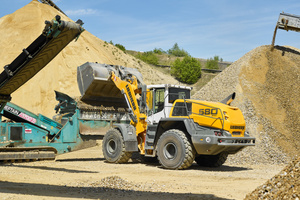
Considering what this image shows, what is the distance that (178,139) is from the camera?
12062 millimetres

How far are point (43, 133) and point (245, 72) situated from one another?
15.4 meters

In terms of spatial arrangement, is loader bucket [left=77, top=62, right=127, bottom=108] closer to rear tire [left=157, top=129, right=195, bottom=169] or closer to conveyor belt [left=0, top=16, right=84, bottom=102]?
rear tire [left=157, top=129, right=195, bottom=169]

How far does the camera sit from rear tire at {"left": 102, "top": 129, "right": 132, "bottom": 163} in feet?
44.2

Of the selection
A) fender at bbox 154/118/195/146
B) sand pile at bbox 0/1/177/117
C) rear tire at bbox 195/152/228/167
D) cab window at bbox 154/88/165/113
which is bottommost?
rear tire at bbox 195/152/228/167

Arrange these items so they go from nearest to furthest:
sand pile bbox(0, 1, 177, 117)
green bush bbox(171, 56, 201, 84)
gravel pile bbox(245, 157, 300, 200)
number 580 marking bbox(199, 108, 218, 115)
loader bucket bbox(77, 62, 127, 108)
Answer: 1. gravel pile bbox(245, 157, 300, 200)
2. number 580 marking bbox(199, 108, 218, 115)
3. loader bucket bbox(77, 62, 127, 108)
4. sand pile bbox(0, 1, 177, 117)
5. green bush bbox(171, 56, 201, 84)

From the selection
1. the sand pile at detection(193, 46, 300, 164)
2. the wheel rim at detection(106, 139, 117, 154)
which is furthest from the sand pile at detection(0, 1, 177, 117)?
the wheel rim at detection(106, 139, 117, 154)

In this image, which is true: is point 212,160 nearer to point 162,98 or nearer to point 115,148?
point 162,98

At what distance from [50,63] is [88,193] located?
97.1 feet

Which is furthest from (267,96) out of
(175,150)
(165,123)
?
(175,150)

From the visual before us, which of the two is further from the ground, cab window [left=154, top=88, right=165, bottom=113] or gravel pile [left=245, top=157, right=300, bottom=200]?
cab window [left=154, top=88, right=165, bottom=113]

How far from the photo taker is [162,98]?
13.2m

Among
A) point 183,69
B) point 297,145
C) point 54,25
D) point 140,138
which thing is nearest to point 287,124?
point 297,145

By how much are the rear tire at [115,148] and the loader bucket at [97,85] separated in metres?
1.90

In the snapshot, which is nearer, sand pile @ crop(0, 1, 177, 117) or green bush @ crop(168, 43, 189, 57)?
sand pile @ crop(0, 1, 177, 117)
